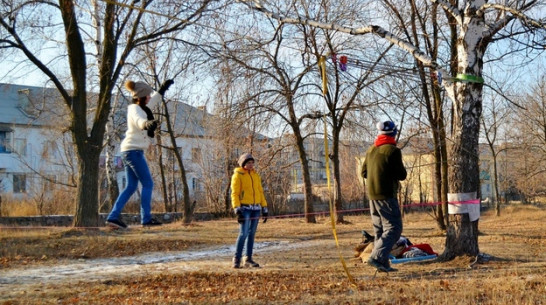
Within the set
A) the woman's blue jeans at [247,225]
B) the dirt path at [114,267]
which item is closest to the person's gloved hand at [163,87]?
the woman's blue jeans at [247,225]

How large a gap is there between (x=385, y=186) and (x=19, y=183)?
132 feet

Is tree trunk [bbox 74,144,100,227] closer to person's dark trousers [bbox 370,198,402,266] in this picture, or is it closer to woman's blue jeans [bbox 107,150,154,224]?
woman's blue jeans [bbox 107,150,154,224]

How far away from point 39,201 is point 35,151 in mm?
17101

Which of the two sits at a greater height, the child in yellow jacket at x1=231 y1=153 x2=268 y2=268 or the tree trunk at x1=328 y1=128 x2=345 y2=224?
the tree trunk at x1=328 y1=128 x2=345 y2=224

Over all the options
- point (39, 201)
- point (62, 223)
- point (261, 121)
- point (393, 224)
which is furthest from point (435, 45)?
point (39, 201)

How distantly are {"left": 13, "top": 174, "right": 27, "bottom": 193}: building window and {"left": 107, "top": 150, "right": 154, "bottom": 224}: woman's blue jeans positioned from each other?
123ft

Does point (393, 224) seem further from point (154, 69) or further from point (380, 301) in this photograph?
point (154, 69)

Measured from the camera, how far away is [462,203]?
10.4 metres

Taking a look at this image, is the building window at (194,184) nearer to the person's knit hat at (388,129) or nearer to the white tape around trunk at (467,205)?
the white tape around trunk at (467,205)

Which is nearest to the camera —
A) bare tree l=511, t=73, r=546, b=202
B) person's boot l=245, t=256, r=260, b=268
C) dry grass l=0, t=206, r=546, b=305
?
dry grass l=0, t=206, r=546, b=305

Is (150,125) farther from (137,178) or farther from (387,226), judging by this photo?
(387,226)

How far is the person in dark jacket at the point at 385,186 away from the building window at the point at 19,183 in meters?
37.8

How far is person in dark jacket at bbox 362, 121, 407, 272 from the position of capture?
28.5 feet

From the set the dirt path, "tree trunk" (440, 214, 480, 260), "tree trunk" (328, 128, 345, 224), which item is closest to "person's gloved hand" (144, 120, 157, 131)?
the dirt path
